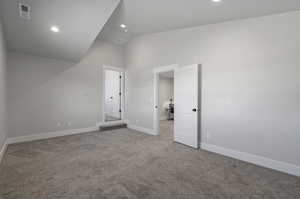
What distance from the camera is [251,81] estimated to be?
287 cm

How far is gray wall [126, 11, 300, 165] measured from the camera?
2.47m

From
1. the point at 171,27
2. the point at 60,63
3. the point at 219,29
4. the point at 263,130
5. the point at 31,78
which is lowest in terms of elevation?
the point at 263,130

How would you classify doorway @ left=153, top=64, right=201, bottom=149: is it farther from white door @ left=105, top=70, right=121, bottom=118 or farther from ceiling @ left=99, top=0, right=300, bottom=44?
white door @ left=105, top=70, right=121, bottom=118

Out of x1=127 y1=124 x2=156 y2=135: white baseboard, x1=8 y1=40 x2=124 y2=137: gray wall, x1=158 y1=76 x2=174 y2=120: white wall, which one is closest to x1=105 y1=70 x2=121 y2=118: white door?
x1=8 y1=40 x2=124 y2=137: gray wall

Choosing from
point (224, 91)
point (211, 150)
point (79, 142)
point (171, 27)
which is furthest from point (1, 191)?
point (171, 27)

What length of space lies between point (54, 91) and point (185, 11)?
4.47m

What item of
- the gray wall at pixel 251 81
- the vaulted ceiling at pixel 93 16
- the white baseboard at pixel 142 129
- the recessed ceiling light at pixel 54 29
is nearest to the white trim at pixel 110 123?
the white baseboard at pixel 142 129

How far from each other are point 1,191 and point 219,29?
4817 millimetres

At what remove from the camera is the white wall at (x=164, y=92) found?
8141mm

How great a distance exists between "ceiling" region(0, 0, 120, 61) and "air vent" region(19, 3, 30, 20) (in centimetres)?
6

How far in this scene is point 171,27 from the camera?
161 inches

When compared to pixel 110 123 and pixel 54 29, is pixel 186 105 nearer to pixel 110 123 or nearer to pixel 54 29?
pixel 110 123

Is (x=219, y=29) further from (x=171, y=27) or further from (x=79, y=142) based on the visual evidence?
(x=79, y=142)

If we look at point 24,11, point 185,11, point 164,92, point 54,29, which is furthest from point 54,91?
point 164,92
